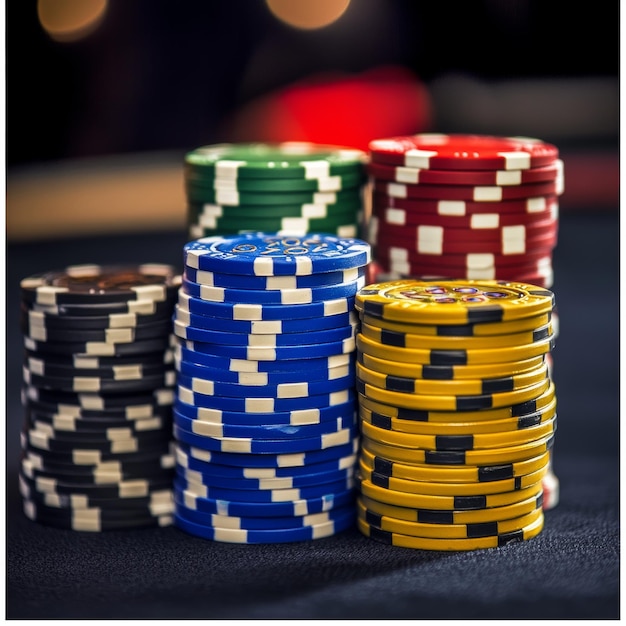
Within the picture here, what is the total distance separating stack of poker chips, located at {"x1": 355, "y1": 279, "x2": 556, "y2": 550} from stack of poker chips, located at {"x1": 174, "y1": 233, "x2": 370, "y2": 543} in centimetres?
10

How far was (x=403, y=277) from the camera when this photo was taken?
158 inches

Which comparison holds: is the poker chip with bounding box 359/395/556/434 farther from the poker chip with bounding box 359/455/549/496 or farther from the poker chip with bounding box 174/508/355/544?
the poker chip with bounding box 174/508/355/544

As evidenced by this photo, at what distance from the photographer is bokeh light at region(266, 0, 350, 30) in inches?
433

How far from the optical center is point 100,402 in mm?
3783

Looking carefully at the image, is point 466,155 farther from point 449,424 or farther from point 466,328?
point 449,424

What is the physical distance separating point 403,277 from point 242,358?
2.60ft

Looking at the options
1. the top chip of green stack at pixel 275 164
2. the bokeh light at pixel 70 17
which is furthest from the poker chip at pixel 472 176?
the bokeh light at pixel 70 17

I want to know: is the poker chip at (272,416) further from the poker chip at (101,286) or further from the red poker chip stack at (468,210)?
the red poker chip stack at (468,210)

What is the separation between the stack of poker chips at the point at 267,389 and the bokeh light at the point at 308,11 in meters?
7.78

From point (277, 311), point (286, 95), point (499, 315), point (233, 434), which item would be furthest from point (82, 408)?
point (286, 95)

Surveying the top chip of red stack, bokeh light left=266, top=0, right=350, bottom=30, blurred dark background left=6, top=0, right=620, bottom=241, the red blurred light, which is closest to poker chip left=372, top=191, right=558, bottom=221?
the top chip of red stack

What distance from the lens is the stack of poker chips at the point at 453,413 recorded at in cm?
336

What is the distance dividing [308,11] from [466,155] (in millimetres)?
7704

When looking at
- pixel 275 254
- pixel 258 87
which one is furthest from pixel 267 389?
pixel 258 87
